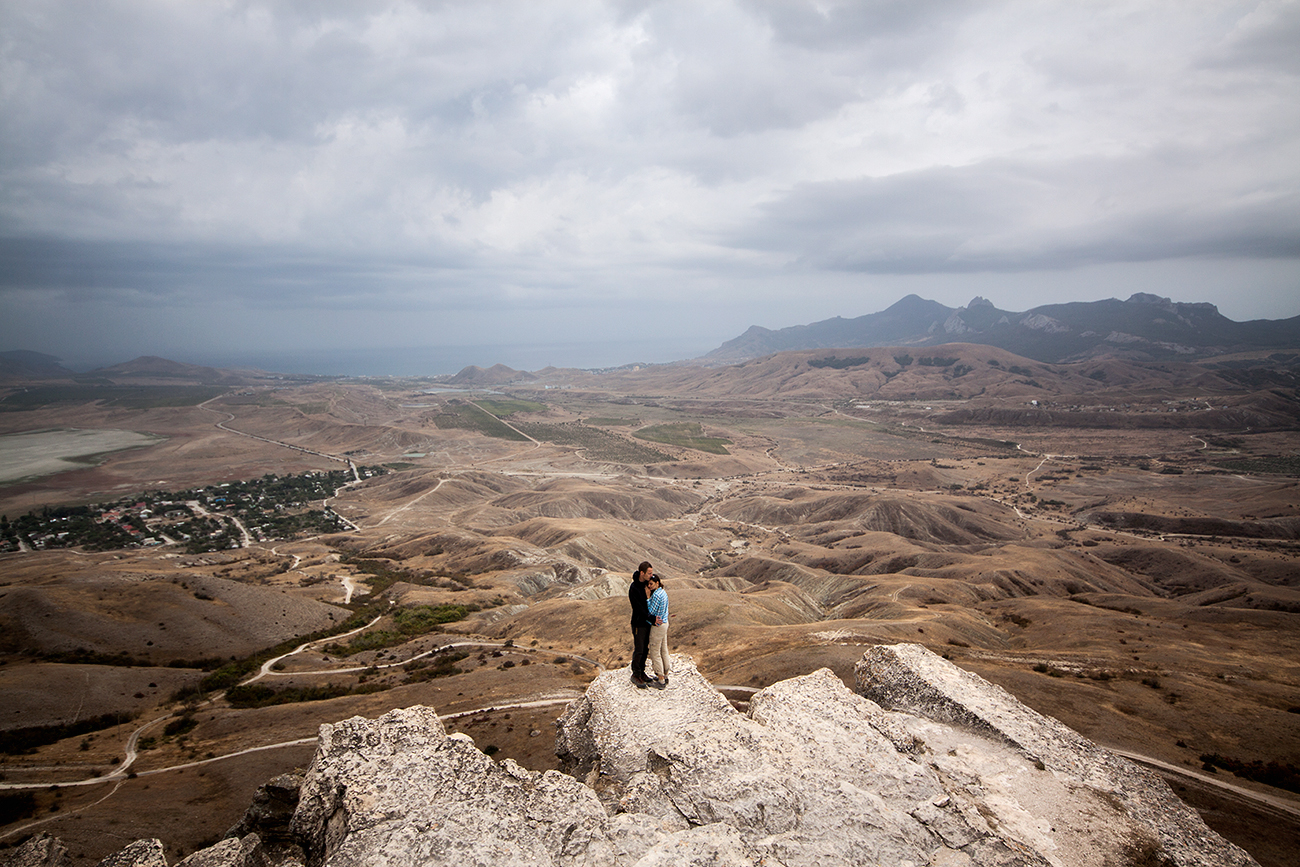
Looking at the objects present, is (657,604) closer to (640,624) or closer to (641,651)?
(640,624)

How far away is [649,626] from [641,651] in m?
1.00

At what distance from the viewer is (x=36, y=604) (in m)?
33.8

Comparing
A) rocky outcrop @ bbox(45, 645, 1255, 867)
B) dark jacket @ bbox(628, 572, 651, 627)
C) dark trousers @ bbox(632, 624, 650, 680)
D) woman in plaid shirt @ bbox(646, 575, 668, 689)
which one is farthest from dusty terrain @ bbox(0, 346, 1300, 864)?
dark jacket @ bbox(628, 572, 651, 627)

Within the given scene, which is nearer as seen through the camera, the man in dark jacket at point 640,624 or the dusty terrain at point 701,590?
the man in dark jacket at point 640,624

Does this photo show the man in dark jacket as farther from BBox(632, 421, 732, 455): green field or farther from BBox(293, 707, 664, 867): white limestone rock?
BBox(632, 421, 732, 455): green field

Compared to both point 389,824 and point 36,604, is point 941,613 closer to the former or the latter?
point 389,824

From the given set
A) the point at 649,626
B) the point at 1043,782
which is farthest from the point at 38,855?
the point at 1043,782

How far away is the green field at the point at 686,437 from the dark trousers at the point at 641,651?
127 meters

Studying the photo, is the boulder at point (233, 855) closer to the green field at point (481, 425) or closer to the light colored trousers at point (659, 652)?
the light colored trousers at point (659, 652)

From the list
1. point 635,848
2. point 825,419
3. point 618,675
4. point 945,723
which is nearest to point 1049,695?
point 945,723

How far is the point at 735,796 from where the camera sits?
33.6ft

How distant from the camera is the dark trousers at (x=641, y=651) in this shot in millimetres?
14029

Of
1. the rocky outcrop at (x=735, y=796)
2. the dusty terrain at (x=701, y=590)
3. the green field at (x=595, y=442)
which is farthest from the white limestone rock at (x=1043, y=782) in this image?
the green field at (x=595, y=442)

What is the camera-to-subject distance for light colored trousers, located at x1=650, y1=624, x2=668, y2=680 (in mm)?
14078
